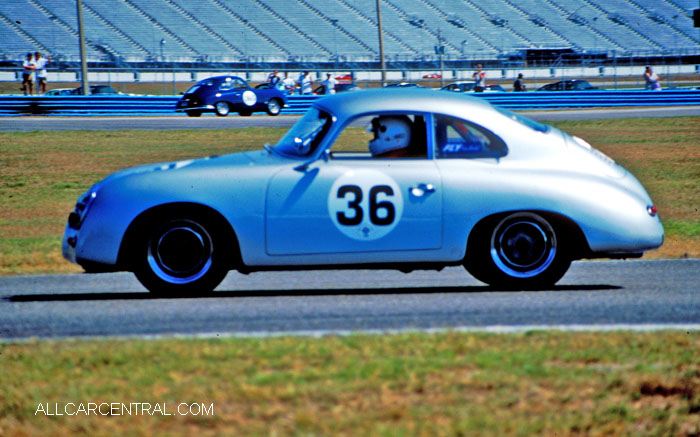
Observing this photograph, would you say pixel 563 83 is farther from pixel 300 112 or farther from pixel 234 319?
pixel 234 319

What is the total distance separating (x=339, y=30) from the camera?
192 ft

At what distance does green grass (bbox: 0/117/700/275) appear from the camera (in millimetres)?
10461

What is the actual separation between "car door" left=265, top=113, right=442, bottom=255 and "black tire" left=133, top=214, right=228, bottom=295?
1.34ft

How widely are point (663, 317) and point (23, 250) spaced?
21.4ft

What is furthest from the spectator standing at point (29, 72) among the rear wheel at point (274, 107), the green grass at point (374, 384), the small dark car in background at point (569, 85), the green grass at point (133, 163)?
the green grass at point (374, 384)

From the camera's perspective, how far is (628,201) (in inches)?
278

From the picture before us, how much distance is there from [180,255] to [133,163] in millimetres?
11903

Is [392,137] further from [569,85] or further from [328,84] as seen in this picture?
[569,85]

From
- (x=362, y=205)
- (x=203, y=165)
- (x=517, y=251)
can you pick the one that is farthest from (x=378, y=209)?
(x=203, y=165)

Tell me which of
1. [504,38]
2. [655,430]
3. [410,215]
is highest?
[504,38]

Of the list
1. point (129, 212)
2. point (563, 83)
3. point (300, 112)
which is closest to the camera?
point (129, 212)

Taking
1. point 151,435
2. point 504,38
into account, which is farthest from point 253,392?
point 504,38

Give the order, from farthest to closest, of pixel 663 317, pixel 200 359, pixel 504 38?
pixel 504 38 < pixel 663 317 < pixel 200 359

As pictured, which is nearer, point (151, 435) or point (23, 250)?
point (151, 435)
